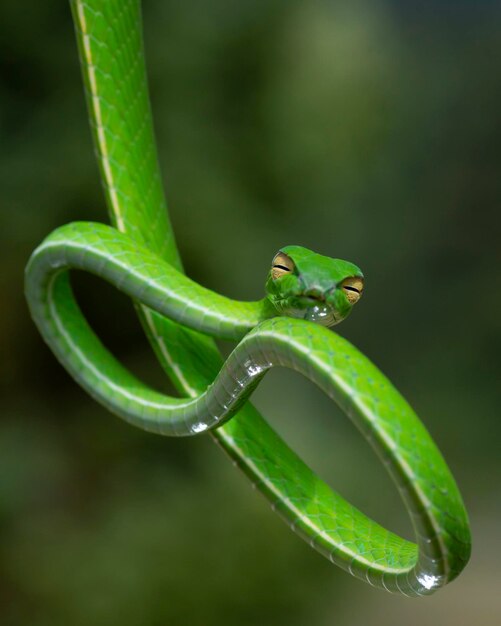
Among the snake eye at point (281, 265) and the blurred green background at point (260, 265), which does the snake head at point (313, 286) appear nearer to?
the snake eye at point (281, 265)

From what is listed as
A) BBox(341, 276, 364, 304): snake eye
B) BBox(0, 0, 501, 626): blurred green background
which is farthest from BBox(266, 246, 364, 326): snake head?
BBox(0, 0, 501, 626): blurred green background

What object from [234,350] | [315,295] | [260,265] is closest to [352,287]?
[315,295]

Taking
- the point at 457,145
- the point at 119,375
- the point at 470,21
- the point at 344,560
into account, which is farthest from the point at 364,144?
the point at 344,560

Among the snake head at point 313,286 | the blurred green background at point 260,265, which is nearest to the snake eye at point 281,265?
the snake head at point 313,286

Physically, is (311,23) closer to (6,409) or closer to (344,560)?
(6,409)

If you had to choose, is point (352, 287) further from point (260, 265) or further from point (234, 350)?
point (260, 265)
